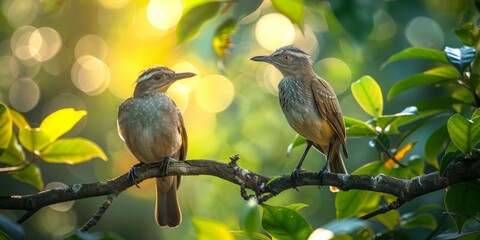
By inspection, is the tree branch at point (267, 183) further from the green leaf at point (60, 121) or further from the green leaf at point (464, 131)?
the green leaf at point (60, 121)

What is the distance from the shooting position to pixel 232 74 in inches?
363

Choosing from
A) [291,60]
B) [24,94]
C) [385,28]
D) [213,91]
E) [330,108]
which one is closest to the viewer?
[330,108]

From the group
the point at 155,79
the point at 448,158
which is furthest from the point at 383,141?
the point at 155,79

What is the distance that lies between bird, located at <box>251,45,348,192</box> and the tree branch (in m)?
0.79

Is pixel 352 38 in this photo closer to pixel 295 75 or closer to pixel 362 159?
pixel 295 75

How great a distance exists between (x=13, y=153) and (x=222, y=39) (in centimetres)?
140

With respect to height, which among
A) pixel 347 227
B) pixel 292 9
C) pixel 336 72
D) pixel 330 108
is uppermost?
pixel 292 9

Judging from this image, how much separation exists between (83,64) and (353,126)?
24.0 feet

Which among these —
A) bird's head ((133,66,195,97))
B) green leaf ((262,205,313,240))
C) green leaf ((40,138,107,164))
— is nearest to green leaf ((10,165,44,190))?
green leaf ((40,138,107,164))

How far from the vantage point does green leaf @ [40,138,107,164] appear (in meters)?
3.36

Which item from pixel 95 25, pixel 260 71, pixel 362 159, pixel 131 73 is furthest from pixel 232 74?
pixel 362 159

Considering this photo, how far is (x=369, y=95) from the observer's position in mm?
3539

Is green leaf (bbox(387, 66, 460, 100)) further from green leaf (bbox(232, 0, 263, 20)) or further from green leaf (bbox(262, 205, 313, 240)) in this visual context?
green leaf (bbox(232, 0, 263, 20))

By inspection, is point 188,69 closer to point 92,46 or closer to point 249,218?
point 92,46
